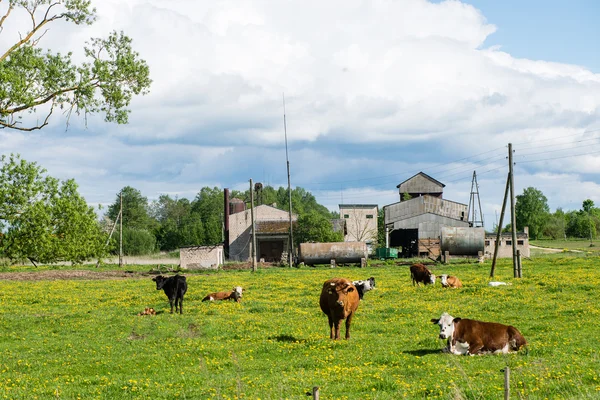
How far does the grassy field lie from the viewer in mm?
12641

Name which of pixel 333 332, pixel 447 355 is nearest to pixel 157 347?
Answer: pixel 333 332

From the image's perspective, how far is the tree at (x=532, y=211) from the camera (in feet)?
530

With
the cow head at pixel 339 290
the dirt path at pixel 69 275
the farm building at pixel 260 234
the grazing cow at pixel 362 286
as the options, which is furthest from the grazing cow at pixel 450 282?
the farm building at pixel 260 234

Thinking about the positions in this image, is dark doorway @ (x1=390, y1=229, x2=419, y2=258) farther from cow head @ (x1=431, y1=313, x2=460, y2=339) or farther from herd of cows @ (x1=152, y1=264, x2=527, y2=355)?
cow head @ (x1=431, y1=313, x2=460, y2=339)

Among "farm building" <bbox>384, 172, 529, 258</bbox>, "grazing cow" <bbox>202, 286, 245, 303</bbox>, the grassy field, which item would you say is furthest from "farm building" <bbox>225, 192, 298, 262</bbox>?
"grazing cow" <bbox>202, 286, 245, 303</bbox>

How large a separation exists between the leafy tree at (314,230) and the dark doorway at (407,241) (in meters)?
9.47

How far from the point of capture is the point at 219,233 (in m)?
131

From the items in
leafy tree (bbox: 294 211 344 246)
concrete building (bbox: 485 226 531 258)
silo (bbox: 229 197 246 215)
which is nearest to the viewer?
concrete building (bbox: 485 226 531 258)

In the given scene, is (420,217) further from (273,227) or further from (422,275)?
(422,275)

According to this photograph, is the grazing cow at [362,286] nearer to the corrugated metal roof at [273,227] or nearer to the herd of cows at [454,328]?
the herd of cows at [454,328]

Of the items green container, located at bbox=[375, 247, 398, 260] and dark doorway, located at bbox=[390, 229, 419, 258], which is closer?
green container, located at bbox=[375, 247, 398, 260]

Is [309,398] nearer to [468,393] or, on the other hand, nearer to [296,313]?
[468,393]

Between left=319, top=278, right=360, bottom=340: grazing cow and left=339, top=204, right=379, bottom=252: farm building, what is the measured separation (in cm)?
8227

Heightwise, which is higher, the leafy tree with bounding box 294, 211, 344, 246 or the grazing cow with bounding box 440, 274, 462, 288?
the leafy tree with bounding box 294, 211, 344, 246
